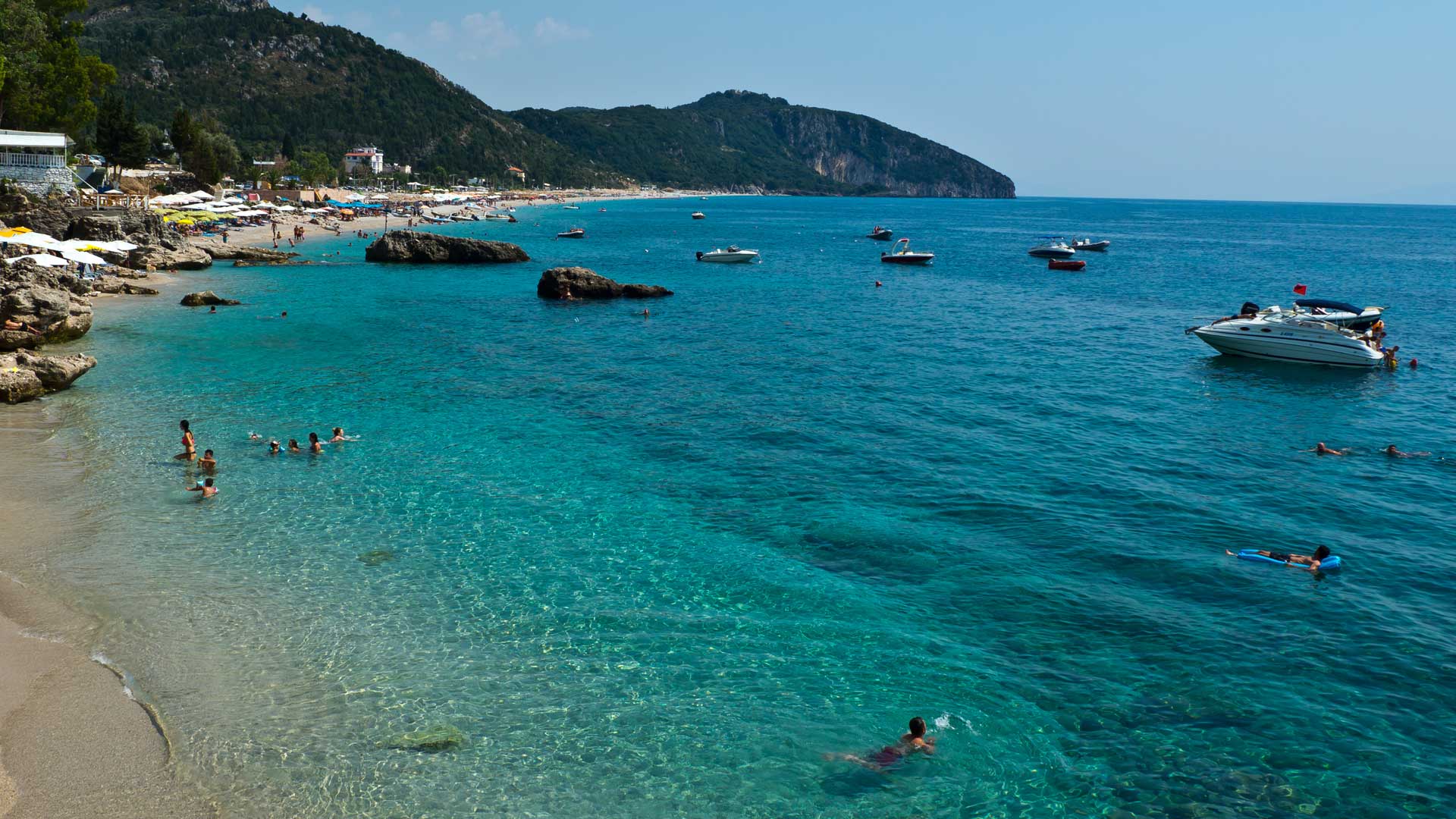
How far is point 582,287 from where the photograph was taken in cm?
6094

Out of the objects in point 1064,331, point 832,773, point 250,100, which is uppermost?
point 250,100

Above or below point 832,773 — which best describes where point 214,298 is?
above

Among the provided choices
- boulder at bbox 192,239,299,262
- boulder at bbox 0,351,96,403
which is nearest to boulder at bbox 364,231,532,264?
boulder at bbox 192,239,299,262

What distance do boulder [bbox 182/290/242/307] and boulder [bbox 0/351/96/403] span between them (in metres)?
18.6

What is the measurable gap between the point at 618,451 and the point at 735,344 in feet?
65.9

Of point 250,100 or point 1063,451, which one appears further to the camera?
point 250,100

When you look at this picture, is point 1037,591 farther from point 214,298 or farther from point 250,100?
point 250,100

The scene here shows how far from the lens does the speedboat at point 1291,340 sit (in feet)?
134

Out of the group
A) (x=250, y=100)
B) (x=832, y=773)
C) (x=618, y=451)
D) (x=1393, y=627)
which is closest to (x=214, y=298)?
(x=618, y=451)

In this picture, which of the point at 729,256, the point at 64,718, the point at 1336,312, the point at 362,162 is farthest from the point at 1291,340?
the point at 362,162

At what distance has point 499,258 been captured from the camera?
81.6m

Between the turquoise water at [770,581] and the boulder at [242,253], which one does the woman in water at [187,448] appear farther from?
the boulder at [242,253]

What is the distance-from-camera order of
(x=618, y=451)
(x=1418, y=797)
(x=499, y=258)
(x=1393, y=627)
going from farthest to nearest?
1. (x=499, y=258)
2. (x=618, y=451)
3. (x=1393, y=627)
4. (x=1418, y=797)

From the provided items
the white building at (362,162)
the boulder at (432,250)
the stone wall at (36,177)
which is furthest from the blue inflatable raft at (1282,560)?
the white building at (362,162)
